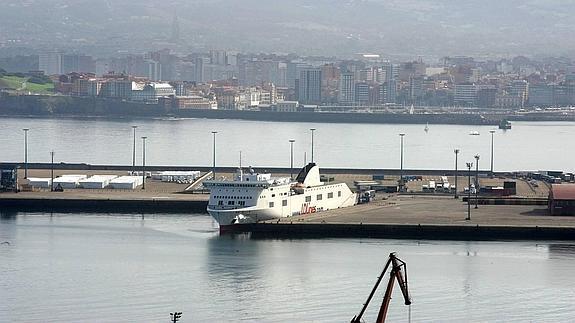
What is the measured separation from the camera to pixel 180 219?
20734 millimetres

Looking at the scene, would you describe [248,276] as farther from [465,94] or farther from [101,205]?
[465,94]

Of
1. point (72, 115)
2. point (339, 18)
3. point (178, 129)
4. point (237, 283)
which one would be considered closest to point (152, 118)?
point (72, 115)

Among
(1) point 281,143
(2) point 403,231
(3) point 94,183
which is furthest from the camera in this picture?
(1) point 281,143

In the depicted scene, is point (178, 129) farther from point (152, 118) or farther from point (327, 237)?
point (327, 237)

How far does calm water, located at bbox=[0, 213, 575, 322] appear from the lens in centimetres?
1397

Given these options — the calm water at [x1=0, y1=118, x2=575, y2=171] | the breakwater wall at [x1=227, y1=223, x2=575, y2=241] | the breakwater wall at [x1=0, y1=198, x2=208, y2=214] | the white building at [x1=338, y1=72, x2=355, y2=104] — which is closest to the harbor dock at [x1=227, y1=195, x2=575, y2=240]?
the breakwater wall at [x1=227, y1=223, x2=575, y2=241]

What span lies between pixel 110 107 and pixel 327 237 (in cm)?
3860

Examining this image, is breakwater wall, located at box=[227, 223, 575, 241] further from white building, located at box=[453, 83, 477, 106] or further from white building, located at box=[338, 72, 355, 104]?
white building, located at box=[338, 72, 355, 104]

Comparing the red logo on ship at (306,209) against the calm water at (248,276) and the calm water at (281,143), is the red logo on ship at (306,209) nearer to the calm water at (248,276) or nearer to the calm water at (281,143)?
the calm water at (248,276)

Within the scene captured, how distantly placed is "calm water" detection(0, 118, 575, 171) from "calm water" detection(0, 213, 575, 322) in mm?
11715

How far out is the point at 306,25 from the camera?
114 meters

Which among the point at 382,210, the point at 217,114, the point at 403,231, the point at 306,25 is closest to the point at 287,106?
the point at 217,114

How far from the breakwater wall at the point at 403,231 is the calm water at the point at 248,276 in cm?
35

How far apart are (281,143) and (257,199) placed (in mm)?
18942
